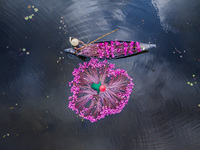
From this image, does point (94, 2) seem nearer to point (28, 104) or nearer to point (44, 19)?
point (44, 19)

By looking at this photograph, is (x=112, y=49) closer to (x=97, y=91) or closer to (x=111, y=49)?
(x=111, y=49)

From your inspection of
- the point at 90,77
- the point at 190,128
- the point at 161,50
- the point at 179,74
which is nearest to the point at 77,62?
the point at 90,77

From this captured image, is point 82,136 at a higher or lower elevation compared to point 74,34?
lower


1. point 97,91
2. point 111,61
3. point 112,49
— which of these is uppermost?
point 112,49

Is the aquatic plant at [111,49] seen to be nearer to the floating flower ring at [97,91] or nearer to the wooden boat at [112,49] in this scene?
the wooden boat at [112,49]

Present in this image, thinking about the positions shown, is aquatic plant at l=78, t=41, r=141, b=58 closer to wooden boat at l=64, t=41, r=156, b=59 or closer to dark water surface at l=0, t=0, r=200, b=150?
wooden boat at l=64, t=41, r=156, b=59

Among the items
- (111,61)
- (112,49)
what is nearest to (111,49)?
(112,49)

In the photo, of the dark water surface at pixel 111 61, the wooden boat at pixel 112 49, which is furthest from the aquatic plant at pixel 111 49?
the dark water surface at pixel 111 61
